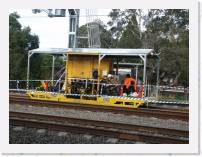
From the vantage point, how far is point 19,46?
2038 cm

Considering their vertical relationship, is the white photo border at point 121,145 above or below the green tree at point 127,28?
below

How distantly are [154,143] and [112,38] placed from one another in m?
20.8

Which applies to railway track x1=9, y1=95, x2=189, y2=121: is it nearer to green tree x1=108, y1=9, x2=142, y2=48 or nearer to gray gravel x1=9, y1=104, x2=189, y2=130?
gray gravel x1=9, y1=104, x2=189, y2=130

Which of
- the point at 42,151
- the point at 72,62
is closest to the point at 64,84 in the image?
the point at 72,62

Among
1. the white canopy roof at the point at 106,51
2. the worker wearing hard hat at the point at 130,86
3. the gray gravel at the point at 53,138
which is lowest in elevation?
the gray gravel at the point at 53,138

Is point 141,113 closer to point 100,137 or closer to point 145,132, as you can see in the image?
→ point 145,132

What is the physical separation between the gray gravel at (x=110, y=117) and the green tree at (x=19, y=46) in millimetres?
7801

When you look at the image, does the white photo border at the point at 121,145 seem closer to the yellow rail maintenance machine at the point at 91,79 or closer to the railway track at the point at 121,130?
the railway track at the point at 121,130

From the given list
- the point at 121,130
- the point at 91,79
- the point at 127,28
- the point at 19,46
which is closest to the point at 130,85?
the point at 91,79

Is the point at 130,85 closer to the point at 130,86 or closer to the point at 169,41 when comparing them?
the point at 130,86

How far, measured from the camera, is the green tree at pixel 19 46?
737 inches

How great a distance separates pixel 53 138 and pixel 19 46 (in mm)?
14332

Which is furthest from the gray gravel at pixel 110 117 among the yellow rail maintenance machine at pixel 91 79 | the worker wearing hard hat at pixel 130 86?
the worker wearing hard hat at pixel 130 86

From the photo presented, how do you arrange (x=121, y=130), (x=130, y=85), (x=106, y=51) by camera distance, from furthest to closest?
1. (x=106, y=51)
2. (x=130, y=85)
3. (x=121, y=130)
